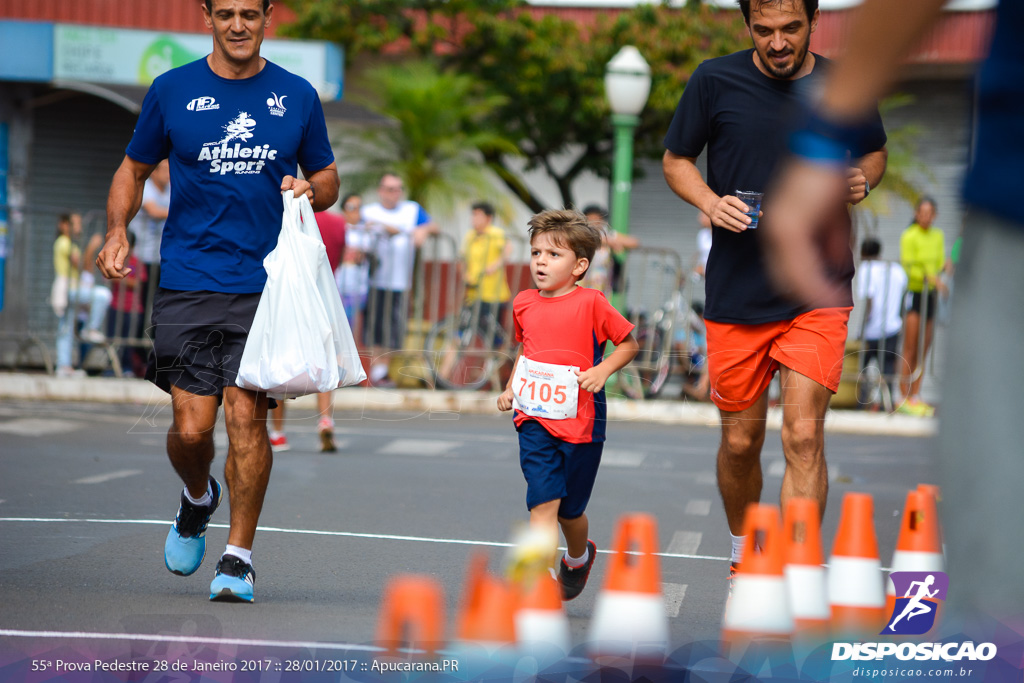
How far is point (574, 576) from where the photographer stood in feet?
16.2

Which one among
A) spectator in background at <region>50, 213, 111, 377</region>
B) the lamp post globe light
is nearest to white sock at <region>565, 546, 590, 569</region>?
spectator in background at <region>50, 213, 111, 377</region>

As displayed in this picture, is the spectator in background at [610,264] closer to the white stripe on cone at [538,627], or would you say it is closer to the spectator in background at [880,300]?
the spectator in background at [880,300]

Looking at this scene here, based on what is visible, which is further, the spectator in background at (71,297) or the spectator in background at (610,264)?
the spectator in background at (610,264)

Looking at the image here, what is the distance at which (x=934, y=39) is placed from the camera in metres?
1.98

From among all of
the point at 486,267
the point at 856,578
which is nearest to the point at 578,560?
the point at 856,578

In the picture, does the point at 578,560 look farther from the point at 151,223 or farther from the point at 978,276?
the point at 151,223

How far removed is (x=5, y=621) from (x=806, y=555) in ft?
8.69

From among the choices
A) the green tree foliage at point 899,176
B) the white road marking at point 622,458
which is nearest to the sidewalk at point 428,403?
the white road marking at point 622,458

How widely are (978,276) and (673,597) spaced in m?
3.52

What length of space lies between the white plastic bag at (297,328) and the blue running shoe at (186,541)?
55 centimetres

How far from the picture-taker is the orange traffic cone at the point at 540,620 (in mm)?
3215

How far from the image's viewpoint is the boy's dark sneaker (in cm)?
492

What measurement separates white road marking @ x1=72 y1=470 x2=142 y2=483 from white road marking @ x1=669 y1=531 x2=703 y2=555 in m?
3.54

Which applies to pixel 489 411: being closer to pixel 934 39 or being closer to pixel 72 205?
pixel 72 205
